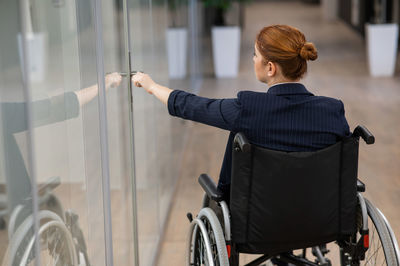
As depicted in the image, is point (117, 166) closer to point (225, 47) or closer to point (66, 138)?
point (66, 138)

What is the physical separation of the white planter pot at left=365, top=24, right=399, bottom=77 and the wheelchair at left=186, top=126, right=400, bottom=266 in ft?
21.0

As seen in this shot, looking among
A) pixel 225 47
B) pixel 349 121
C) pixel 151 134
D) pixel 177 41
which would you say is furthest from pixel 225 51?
pixel 151 134

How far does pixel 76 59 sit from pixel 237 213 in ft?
2.20

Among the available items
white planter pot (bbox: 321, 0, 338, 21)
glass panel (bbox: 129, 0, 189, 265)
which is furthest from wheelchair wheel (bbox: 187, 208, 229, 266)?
white planter pot (bbox: 321, 0, 338, 21)

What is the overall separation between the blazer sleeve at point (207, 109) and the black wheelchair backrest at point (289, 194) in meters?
0.09

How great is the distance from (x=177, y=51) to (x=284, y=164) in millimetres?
3947

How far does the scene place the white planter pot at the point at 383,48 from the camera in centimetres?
816

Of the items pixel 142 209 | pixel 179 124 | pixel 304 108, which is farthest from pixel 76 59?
pixel 179 124

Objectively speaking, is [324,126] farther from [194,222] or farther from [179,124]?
[179,124]

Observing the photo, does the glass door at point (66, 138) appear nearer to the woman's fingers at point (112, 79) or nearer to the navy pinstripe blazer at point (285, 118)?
the woman's fingers at point (112, 79)

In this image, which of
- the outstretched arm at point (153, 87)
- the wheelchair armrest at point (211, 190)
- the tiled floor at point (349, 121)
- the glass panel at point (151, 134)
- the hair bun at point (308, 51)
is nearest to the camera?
the hair bun at point (308, 51)

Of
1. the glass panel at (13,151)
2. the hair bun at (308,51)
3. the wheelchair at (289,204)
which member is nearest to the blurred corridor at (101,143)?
the glass panel at (13,151)

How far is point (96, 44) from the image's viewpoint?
6.61 feet

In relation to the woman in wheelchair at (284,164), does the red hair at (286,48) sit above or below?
above
